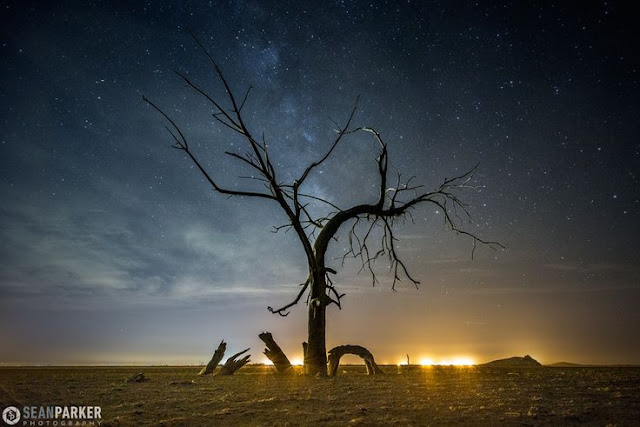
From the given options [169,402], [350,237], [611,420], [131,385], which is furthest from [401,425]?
[350,237]

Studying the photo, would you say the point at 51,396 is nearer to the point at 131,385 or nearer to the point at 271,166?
the point at 131,385

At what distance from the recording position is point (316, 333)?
10352 mm

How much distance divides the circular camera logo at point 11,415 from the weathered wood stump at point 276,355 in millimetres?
6087

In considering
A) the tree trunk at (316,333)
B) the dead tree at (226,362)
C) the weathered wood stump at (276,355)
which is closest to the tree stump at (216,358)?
the dead tree at (226,362)

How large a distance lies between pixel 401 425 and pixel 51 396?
20.6 ft

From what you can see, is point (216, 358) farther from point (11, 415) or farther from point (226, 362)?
point (11, 415)

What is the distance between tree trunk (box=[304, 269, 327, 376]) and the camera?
10.2m

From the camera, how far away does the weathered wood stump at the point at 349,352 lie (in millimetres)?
10453

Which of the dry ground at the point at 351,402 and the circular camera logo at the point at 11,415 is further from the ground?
the circular camera logo at the point at 11,415

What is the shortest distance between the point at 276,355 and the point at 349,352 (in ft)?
6.84
